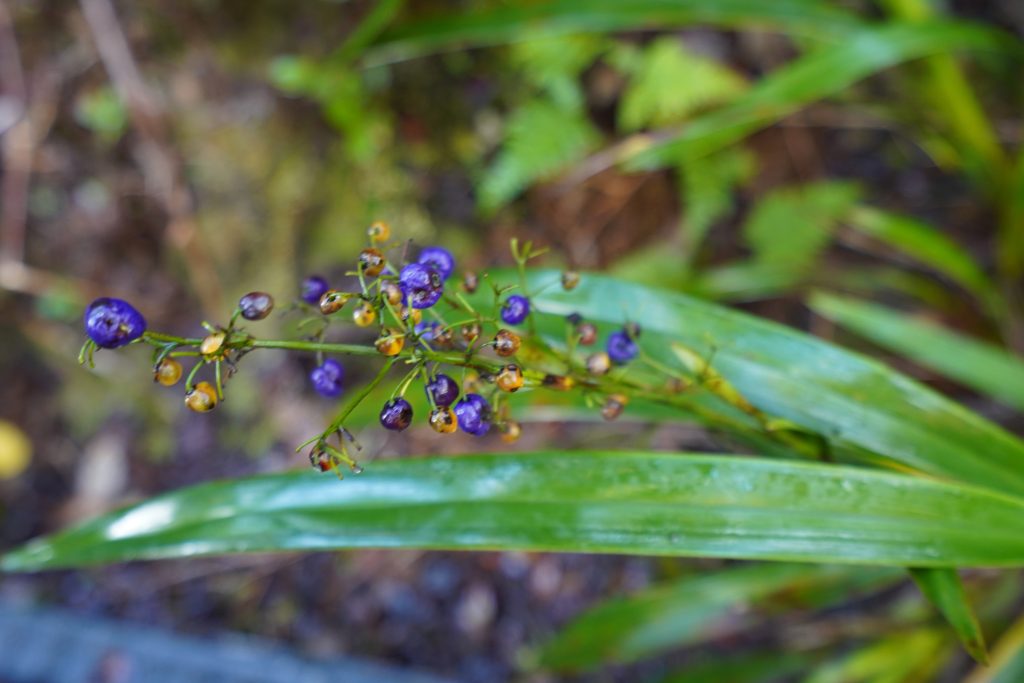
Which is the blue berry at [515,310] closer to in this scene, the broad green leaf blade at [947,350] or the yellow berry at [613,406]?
the yellow berry at [613,406]

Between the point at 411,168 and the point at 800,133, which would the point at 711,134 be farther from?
the point at 411,168

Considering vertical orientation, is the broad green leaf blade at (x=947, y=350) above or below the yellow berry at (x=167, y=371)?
above

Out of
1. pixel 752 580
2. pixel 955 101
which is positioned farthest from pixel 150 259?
pixel 955 101

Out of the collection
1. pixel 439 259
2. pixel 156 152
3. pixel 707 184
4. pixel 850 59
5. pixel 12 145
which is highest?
pixel 12 145

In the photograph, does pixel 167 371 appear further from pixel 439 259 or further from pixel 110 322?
pixel 439 259

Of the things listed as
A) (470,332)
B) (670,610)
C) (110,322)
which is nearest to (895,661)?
(670,610)

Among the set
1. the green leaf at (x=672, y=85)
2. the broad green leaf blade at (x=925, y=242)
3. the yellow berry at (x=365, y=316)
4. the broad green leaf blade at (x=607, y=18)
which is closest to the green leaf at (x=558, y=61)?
the green leaf at (x=672, y=85)

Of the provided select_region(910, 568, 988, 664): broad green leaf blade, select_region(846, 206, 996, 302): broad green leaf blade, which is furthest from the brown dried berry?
select_region(846, 206, 996, 302): broad green leaf blade
